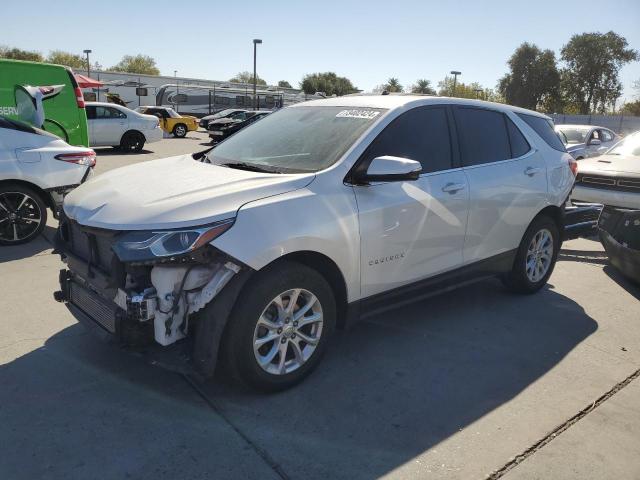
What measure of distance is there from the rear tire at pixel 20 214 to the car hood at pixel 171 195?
3.10 metres

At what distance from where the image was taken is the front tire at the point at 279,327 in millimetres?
2960

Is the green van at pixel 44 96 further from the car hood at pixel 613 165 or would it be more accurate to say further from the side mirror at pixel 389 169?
the car hood at pixel 613 165

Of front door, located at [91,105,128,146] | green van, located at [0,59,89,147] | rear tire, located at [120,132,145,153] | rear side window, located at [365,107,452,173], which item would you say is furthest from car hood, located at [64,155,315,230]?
rear tire, located at [120,132,145,153]

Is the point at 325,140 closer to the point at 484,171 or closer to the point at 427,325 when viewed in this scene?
the point at 484,171

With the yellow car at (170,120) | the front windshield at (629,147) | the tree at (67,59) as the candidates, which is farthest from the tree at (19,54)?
the front windshield at (629,147)

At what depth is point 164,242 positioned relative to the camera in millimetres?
2811

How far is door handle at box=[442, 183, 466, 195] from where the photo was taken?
4.02m

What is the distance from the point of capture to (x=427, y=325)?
14.5 feet

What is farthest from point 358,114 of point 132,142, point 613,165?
point 132,142

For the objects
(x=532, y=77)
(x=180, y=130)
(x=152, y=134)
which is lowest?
(x=180, y=130)

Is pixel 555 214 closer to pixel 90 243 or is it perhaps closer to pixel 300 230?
pixel 300 230

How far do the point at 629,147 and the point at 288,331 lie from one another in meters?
7.66

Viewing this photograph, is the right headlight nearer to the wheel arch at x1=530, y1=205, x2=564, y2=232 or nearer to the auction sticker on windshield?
the auction sticker on windshield

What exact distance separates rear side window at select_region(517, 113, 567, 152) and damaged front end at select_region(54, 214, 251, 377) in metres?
3.51
